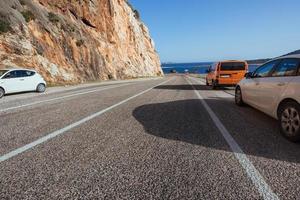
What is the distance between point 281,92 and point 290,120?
2.34ft

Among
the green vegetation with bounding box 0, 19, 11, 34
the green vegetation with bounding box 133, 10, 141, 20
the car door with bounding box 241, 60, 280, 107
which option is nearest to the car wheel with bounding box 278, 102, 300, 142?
the car door with bounding box 241, 60, 280, 107

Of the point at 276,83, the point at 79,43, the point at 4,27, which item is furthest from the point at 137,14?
the point at 276,83

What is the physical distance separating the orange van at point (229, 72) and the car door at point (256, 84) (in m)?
8.48

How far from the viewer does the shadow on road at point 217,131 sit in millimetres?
4523

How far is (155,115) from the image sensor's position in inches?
296

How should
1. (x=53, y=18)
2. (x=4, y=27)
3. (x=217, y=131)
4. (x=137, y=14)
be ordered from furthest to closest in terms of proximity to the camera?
(x=137, y=14), (x=53, y=18), (x=4, y=27), (x=217, y=131)

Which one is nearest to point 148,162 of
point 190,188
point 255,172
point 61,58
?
point 190,188

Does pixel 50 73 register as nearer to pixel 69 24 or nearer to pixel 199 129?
pixel 69 24

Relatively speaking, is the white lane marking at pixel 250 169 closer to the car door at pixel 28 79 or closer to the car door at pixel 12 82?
the car door at pixel 12 82

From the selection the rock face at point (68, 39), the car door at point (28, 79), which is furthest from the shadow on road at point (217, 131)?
the rock face at point (68, 39)

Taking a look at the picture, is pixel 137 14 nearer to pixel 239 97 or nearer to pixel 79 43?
pixel 79 43

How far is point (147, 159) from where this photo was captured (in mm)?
4078

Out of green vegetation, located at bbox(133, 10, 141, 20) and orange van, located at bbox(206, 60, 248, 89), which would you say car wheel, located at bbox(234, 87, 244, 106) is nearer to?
orange van, located at bbox(206, 60, 248, 89)

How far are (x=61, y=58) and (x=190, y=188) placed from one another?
89.2ft
